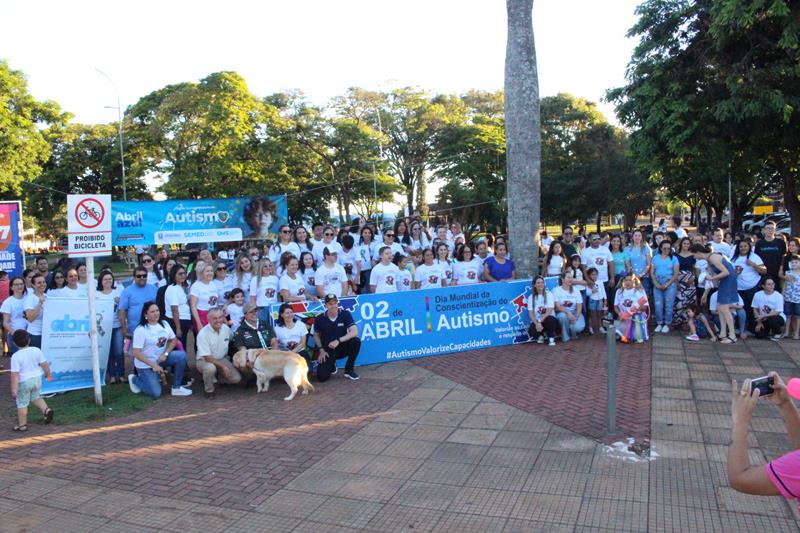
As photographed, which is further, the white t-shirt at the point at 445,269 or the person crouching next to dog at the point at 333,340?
the white t-shirt at the point at 445,269

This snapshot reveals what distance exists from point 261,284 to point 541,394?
4.56 meters

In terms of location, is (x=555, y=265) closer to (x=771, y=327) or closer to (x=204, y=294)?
(x=771, y=327)

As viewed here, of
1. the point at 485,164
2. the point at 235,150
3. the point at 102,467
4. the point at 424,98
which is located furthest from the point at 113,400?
the point at 424,98

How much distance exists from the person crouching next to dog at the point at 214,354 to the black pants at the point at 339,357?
115 centimetres

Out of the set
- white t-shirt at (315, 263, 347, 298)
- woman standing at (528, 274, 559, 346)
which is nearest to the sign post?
white t-shirt at (315, 263, 347, 298)

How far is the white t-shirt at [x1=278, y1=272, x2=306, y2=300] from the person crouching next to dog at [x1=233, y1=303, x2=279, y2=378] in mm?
884

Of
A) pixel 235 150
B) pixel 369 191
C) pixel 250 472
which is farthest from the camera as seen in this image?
pixel 369 191

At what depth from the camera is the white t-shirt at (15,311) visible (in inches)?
345

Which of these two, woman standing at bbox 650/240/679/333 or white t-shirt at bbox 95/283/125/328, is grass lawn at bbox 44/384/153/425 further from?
woman standing at bbox 650/240/679/333

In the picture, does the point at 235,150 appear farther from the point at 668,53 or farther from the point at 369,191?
the point at 668,53

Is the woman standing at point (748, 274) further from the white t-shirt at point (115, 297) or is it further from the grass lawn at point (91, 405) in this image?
the white t-shirt at point (115, 297)

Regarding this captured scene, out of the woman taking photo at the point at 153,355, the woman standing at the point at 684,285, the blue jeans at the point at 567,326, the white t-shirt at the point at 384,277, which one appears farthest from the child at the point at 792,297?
the woman taking photo at the point at 153,355

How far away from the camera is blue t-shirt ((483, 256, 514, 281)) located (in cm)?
1130

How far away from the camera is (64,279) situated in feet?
31.7
